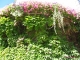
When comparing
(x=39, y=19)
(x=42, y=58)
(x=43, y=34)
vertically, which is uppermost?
(x=39, y=19)

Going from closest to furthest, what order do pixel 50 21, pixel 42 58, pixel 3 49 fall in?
pixel 42 58 < pixel 50 21 < pixel 3 49

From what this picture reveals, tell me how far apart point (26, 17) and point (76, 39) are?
65.3 inches

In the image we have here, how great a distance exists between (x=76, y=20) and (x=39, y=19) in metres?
1.03

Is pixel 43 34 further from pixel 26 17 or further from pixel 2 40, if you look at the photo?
pixel 2 40

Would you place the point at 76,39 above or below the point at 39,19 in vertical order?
below

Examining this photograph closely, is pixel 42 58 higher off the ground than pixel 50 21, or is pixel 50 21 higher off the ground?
pixel 50 21

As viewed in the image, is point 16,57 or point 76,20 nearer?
point 16,57

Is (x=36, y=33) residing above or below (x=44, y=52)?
above

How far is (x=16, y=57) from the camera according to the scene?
5859 millimetres

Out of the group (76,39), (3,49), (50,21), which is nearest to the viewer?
(50,21)

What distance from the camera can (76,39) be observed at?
6965 millimetres

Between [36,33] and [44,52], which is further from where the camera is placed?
[36,33]

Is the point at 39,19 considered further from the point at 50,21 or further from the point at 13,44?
the point at 13,44

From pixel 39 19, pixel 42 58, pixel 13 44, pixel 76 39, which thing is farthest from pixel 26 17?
pixel 76 39
